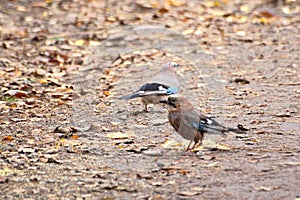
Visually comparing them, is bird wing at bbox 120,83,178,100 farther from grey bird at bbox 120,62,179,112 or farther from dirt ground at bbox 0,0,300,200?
dirt ground at bbox 0,0,300,200

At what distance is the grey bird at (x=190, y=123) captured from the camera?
18.6 ft

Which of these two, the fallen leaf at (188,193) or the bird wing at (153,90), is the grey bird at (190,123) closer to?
the fallen leaf at (188,193)

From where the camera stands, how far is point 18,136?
630cm

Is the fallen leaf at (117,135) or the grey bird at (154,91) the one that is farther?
the grey bird at (154,91)

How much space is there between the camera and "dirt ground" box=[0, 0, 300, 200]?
196 inches

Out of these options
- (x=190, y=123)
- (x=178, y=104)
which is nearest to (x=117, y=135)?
(x=178, y=104)

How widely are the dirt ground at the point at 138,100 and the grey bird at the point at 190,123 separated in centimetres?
15

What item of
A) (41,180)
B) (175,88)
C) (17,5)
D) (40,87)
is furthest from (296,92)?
(17,5)

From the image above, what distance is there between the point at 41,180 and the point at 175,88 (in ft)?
9.04

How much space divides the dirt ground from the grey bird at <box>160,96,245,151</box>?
154mm

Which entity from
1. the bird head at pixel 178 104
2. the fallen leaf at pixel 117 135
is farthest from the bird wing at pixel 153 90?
the bird head at pixel 178 104

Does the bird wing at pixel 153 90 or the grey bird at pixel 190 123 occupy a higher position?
the grey bird at pixel 190 123

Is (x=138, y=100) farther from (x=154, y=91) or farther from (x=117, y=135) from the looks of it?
(x=117, y=135)

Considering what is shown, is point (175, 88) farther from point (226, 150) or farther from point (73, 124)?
point (226, 150)
